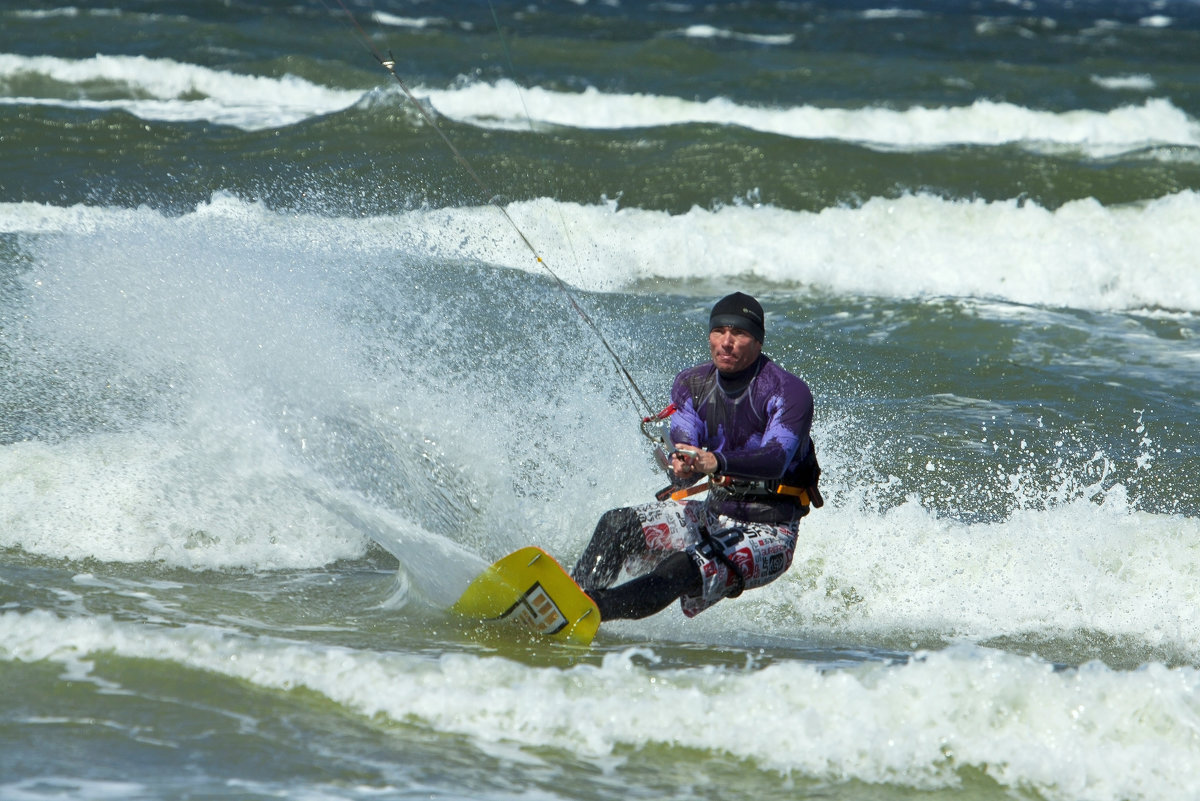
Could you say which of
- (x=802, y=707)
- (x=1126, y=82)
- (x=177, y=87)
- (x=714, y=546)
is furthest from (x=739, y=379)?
(x=1126, y=82)

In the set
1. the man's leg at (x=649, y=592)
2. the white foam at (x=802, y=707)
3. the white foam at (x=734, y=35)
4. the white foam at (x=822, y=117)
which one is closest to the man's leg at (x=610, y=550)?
the man's leg at (x=649, y=592)

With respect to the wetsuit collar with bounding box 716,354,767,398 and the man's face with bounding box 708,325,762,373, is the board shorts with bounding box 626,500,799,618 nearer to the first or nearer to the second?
the wetsuit collar with bounding box 716,354,767,398

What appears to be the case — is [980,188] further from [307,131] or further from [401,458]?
[401,458]

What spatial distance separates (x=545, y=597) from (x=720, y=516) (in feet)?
3.11

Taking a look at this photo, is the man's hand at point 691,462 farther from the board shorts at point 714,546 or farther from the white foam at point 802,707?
the white foam at point 802,707

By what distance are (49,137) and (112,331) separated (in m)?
9.35

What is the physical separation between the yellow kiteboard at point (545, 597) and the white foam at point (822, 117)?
621 inches

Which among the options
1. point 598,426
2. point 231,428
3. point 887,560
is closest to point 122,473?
point 231,428

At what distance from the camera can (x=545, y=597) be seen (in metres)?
5.09

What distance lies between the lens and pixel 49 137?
1556cm

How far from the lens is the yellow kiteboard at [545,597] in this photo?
507cm

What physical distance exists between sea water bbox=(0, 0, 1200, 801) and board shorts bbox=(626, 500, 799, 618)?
27 centimetres

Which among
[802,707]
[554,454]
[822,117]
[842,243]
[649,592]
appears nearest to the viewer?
[802,707]

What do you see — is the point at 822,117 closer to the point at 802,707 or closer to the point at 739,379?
the point at 739,379
